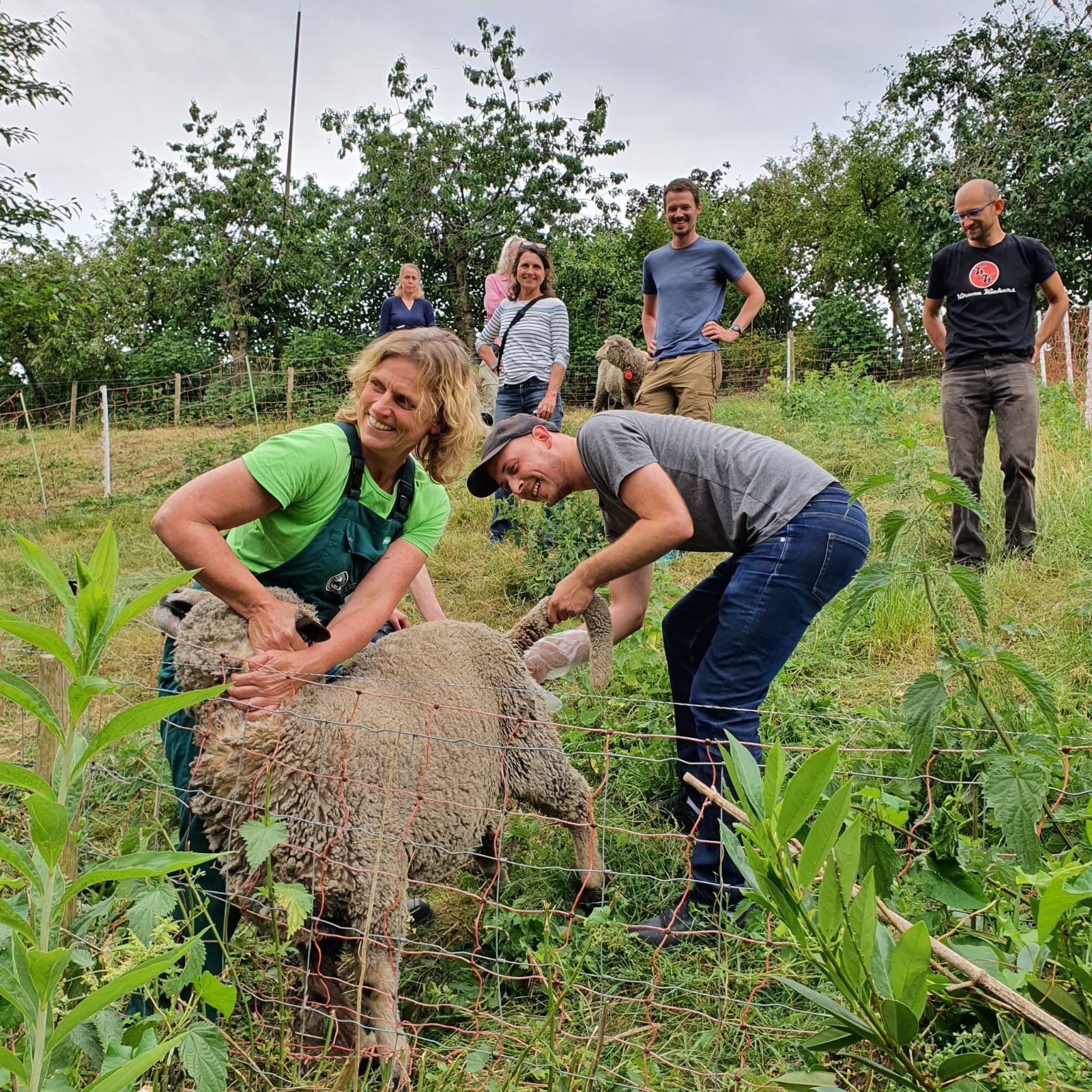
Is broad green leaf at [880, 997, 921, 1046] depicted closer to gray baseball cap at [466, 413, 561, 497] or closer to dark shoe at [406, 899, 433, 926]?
gray baseball cap at [466, 413, 561, 497]

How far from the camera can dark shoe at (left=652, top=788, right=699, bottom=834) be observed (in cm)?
332

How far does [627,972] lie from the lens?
2629mm

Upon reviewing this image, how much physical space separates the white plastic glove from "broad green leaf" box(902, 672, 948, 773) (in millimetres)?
1440

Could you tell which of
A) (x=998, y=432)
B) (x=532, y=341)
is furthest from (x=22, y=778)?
(x=532, y=341)

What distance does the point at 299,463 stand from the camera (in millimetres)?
2445

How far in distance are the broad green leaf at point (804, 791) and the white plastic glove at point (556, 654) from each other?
7.56ft

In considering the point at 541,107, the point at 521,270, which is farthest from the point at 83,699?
the point at 541,107

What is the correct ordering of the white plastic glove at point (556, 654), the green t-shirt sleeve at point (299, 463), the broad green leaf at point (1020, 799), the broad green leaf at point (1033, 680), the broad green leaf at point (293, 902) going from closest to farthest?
the broad green leaf at point (1020, 799)
the broad green leaf at point (1033, 680)
the broad green leaf at point (293, 902)
the green t-shirt sleeve at point (299, 463)
the white plastic glove at point (556, 654)

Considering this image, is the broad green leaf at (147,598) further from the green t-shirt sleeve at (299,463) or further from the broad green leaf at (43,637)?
the green t-shirt sleeve at (299,463)

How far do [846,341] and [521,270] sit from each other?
1923 cm

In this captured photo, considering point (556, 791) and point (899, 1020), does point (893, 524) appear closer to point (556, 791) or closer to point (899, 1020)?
point (899, 1020)

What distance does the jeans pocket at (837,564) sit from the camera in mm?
2748

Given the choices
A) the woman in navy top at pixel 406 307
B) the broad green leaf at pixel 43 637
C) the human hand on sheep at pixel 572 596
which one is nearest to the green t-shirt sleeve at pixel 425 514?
the human hand on sheep at pixel 572 596

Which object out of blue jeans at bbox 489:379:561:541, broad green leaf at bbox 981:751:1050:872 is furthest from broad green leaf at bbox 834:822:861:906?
blue jeans at bbox 489:379:561:541
